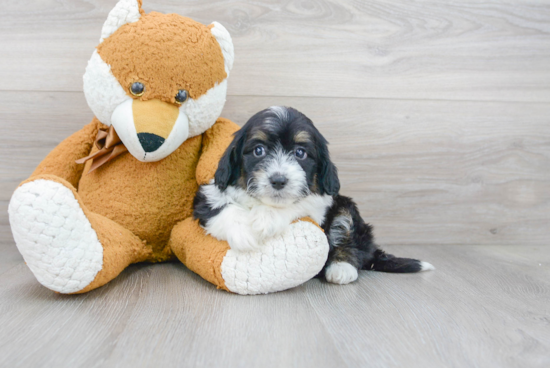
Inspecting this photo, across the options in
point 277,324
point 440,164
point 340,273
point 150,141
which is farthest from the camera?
point 440,164

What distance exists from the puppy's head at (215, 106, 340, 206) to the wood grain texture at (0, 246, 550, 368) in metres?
0.39

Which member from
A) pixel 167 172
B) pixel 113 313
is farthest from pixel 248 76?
pixel 113 313

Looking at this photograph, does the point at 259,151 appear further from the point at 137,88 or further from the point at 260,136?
the point at 137,88

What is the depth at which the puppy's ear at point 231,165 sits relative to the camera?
1581 millimetres

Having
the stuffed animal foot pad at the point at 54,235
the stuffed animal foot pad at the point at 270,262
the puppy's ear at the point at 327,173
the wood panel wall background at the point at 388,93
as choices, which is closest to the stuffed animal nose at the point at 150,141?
the stuffed animal foot pad at the point at 54,235

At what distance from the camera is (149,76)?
1.60 meters

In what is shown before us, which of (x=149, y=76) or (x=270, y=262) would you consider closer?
(x=270, y=262)

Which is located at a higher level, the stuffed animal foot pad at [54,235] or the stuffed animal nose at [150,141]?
the stuffed animal nose at [150,141]

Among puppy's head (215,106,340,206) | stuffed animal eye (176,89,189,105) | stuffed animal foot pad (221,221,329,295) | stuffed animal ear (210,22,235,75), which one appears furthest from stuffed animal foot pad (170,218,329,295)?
stuffed animal ear (210,22,235,75)

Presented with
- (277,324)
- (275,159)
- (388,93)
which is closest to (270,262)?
(277,324)

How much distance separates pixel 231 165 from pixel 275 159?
0.64ft

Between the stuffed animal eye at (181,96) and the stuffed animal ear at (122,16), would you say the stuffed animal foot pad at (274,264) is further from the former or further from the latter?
the stuffed animal ear at (122,16)

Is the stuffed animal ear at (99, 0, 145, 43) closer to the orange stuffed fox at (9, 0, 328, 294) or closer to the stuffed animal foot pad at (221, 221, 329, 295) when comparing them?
the orange stuffed fox at (9, 0, 328, 294)

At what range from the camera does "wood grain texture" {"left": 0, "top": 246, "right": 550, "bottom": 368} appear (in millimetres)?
1096
